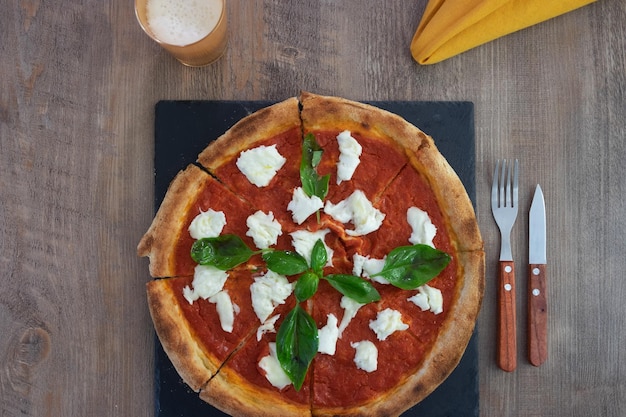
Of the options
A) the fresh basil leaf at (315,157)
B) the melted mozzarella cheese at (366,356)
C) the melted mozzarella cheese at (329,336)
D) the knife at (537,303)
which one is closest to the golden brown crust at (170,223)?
the fresh basil leaf at (315,157)

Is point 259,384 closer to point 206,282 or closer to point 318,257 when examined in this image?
point 206,282

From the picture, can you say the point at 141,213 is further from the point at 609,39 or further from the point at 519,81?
the point at 609,39

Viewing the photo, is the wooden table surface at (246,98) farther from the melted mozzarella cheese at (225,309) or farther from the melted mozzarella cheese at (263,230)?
the melted mozzarella cheese at (263,230)

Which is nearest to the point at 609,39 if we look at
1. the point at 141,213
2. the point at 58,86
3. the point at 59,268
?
the point at 141,213

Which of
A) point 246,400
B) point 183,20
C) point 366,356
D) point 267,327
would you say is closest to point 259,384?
point 246,400

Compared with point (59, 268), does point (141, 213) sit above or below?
above

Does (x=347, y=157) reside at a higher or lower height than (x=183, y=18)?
lower

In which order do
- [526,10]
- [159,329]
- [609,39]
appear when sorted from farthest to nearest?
1. [609,39]
2. [526,10]
3. [159,329]
